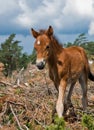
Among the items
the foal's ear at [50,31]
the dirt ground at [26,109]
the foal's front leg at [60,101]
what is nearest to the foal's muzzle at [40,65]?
the dirt ground at [26,109]

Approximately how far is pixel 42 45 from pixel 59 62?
3.10ft

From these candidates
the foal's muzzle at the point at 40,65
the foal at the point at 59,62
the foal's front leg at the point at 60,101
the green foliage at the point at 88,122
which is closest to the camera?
the green foliage at the point at 88,122

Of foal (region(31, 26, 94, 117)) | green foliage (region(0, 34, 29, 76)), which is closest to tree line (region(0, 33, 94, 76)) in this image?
green foliage (region(0, 34, 29, 76))

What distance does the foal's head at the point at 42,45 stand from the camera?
31.4 feet

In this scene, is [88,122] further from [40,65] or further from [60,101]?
[60,101]

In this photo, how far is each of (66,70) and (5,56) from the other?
65.4ft

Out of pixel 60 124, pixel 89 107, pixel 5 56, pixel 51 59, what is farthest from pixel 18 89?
pixel 5 56

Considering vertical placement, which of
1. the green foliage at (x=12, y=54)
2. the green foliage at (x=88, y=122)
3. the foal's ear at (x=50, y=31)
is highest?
the green foliage at (x=12, y=54)

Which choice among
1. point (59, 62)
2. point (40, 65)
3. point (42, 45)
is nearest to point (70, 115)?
point (59, 62)

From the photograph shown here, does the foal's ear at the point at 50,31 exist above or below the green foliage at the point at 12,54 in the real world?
below

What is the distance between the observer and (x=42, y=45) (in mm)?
9742

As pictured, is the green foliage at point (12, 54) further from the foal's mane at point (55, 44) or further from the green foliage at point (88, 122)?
the green foliage at point (88, 122)

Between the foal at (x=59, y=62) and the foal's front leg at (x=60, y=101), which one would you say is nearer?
the foal at (x=59, y=62)

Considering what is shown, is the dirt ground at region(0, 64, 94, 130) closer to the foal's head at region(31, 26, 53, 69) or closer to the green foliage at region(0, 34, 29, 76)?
the foal's head at region(31, 26, 53, 69)
